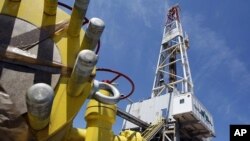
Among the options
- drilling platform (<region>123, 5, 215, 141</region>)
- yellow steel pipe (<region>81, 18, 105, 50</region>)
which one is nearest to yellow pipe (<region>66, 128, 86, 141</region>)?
yellow steel pipe (<region>81, 18, 105, 50</region>)

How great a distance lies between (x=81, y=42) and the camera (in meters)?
3.75

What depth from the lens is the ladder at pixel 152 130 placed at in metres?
30.3

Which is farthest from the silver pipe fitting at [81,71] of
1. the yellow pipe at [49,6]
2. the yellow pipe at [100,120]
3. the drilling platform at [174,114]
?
the drilling platform at [174,114]

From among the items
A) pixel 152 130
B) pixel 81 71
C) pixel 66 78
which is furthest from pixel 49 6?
pixel 152 130

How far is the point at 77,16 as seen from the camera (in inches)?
141

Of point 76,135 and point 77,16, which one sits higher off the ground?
point 77,16

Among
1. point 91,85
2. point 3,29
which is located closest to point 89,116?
point 91,85

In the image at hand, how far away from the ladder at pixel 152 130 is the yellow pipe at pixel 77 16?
27053mm

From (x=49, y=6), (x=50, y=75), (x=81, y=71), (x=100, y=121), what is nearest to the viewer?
(x=81, y=71)

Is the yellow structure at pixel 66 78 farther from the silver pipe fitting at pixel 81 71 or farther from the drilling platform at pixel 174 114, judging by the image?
the drilling platform at pixel 174 114

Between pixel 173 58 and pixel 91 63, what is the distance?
42.0 meters

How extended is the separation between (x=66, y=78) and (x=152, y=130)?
92.8 ft

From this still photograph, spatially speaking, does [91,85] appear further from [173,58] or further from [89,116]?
[173,58]

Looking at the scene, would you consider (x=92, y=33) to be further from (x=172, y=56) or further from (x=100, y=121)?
(x=172, y=56)
